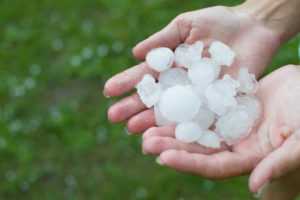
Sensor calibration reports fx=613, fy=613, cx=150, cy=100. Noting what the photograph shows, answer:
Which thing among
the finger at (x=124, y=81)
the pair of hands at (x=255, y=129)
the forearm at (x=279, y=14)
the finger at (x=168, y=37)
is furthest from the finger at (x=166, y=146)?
the forearm at (x=279, y=14)

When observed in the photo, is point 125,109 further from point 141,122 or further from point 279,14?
point 279,14

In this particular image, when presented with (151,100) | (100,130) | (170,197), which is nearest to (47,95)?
(100,130)

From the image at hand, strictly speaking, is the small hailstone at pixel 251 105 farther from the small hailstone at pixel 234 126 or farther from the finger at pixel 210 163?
the finger at pixel 210 163

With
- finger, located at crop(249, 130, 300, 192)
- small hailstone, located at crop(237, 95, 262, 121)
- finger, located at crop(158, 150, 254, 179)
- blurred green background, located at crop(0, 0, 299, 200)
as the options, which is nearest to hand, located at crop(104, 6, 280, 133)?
small hailstone, located at crop(237, 95, 262, 121)

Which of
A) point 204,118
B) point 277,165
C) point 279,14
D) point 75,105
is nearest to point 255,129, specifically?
point 204,118

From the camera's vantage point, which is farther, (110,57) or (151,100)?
(110,57)

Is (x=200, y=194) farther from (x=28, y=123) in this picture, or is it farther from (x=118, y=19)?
(x=118, y=19)
